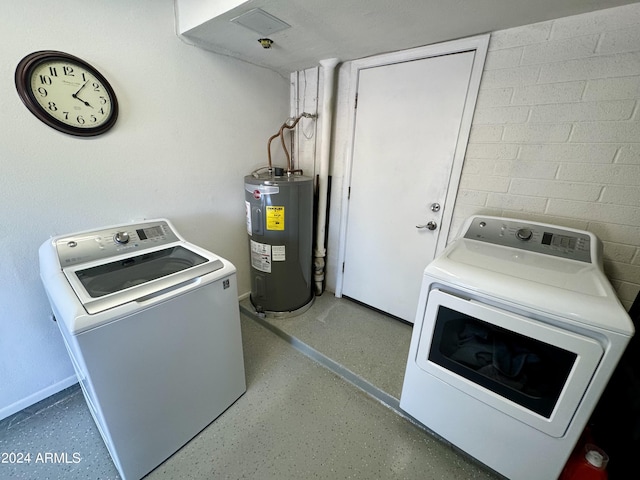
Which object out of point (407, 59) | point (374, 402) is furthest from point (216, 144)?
point (374, 402)

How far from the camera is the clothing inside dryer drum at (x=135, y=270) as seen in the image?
1102 mm

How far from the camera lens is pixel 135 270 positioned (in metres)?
1.28

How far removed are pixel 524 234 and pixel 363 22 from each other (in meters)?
1.46

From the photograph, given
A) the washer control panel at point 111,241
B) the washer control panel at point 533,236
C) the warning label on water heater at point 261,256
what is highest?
the washer control panel at point 533,236

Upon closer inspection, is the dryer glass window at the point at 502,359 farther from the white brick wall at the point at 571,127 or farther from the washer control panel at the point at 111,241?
the washer control panel at the point at 111,241

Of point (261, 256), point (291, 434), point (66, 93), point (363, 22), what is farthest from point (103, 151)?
point (291, 434)

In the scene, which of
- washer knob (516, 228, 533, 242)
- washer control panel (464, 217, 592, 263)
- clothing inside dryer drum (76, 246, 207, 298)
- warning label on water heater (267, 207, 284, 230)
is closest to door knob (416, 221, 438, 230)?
washer control panel (464, 217, 592, 263)

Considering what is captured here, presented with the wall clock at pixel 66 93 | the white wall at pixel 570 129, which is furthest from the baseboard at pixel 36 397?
the white wall at pixel 570 129

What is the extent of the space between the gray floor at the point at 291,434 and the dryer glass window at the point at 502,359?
55 cm

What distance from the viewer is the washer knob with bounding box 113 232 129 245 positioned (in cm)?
136

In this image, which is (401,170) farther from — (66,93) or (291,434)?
(66,93)

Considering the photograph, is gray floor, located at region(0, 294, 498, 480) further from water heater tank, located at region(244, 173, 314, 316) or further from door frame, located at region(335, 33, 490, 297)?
door frame, located at region(335, 33, 490, 297)

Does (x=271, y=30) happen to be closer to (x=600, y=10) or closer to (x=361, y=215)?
(x=361, y=215)

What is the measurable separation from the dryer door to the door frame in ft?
3.03
